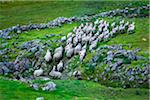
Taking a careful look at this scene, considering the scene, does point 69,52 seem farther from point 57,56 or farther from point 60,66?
point 60,66

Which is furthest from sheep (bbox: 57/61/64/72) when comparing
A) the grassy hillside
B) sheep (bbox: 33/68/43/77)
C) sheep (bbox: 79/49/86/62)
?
the grassy hillside

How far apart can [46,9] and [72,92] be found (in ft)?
155

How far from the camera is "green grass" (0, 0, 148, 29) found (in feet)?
270

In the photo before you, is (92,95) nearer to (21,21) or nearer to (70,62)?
(70,62)

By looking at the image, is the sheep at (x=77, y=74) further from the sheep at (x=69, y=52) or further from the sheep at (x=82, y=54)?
the sheep at (x=69, y=52)

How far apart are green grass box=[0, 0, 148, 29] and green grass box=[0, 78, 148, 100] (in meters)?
32.9

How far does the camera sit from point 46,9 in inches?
3541

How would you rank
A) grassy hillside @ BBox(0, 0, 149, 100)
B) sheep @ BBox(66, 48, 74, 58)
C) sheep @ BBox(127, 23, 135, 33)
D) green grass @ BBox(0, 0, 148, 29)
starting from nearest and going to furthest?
grassy hillside @ BBox(0, 0, 149, 100) → sheep @ BBox(66, 48, 74, 58) → sheep @ BBox(127, 23, 135, 33) → green grass @ BBox(0, 0, 148, 29)

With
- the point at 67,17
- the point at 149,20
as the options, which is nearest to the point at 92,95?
the point at 149,20

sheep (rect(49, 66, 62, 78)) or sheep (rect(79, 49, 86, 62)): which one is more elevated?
sheep (rect(79, 49, 86, 62))

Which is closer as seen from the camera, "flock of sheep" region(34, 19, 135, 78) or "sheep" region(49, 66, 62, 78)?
"sheep" region(49, 66, 62, 78)

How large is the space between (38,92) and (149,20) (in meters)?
35.0

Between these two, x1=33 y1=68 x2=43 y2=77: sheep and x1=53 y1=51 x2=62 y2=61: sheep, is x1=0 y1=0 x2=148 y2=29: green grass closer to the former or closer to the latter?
x1=53 y1=51 x2=62 y2=61: sheep

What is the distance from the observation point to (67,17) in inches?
3155
